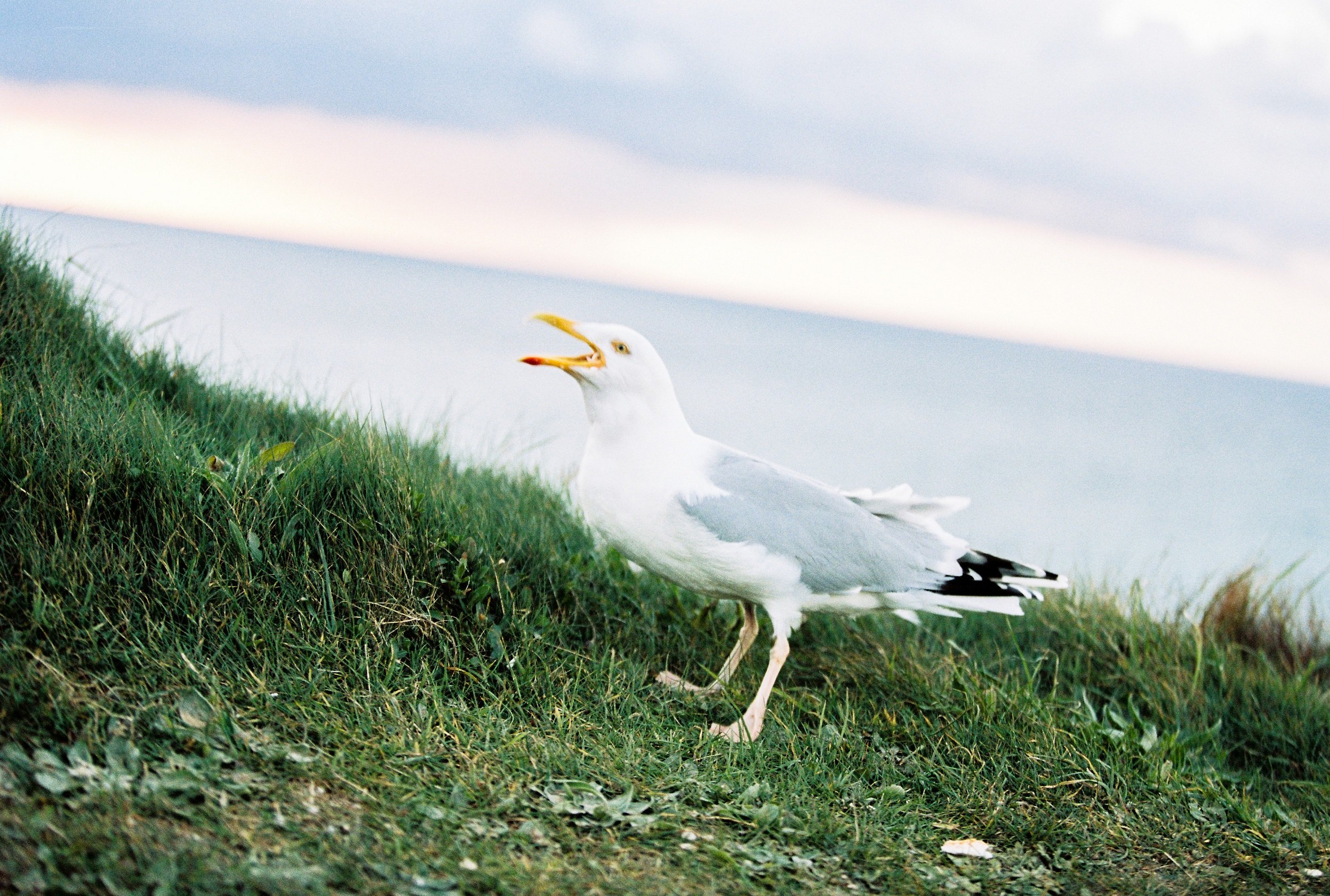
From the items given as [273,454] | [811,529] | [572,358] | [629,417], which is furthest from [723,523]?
[273,454]

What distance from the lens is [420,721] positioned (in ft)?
11.1

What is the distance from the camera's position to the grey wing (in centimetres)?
402

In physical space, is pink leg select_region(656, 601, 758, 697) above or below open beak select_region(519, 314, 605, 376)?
below

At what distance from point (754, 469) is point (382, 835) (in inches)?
84.3

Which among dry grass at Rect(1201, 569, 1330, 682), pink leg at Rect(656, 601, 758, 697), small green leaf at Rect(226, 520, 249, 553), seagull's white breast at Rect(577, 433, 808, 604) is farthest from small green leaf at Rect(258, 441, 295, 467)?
dry grass at Rect(1201, 569, 1330, 682)

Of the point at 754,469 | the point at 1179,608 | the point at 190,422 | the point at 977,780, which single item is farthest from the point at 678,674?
the point at 1179,608

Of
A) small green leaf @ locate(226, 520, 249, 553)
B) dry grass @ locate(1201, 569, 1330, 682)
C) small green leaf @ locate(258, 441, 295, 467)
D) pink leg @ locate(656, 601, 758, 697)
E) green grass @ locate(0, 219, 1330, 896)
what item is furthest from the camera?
dry grass @ locate(1201, 569, 1330, 682)

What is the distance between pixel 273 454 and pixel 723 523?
1.78 metres

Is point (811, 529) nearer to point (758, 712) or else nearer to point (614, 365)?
point (758, 712)

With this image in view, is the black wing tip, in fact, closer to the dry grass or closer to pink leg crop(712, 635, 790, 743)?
pink leg crop(712, 635, 790, 743)

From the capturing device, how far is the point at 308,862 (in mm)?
2541

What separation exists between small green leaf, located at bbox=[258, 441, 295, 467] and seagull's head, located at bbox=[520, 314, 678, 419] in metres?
1.10

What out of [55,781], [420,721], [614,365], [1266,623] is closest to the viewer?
[55,781]

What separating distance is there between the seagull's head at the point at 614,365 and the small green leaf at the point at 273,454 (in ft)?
3.60
